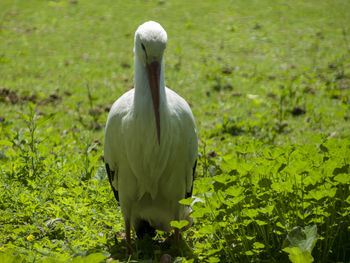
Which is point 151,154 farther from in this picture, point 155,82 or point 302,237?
point 302,237

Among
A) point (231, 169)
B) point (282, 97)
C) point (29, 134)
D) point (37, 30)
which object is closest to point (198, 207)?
point (231, 169)

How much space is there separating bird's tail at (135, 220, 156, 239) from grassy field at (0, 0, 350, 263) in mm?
123

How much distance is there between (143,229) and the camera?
3520mm

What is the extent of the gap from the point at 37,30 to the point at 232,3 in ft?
15.1

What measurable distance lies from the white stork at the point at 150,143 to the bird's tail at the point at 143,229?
16 centimetres

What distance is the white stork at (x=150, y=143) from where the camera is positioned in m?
2.72

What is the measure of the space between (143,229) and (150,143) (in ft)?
3.30

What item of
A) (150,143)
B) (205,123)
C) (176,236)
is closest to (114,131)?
(150,143)

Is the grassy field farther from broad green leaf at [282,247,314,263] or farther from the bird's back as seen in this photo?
the bird's back

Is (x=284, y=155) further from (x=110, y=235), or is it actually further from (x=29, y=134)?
(x=29, y=134)

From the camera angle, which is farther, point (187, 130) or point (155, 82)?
point (187, 130)

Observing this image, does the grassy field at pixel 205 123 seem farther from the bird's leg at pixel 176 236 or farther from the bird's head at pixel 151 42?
the bird's head at pixel 151 42

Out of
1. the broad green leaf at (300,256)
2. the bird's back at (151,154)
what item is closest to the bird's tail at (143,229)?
the bird's back at (151,154)

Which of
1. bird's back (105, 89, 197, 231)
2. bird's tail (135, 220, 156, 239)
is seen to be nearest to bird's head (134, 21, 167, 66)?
bird's back (105, 89, 197, 231)
